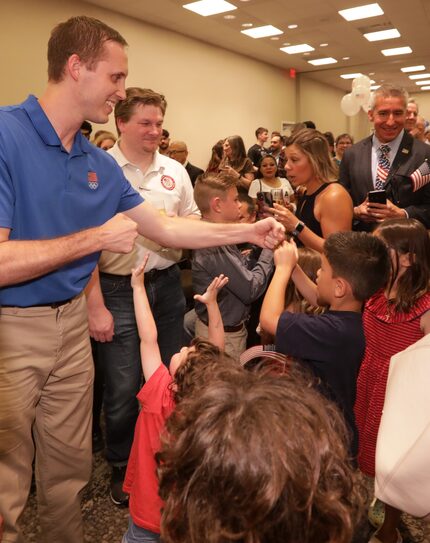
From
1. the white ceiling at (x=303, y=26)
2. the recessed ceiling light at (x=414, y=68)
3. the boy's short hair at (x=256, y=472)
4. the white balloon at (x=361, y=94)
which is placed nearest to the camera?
the boy's short hair at (x=256, y=472)

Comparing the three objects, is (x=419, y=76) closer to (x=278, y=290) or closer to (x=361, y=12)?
(x=361, y=12)

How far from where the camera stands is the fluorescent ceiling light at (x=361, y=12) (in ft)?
22.7

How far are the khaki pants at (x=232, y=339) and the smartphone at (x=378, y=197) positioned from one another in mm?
955

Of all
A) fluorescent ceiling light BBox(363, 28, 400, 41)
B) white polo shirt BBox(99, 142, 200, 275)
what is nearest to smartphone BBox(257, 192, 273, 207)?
white polo shirt BBox(99, 142, 200, 275)

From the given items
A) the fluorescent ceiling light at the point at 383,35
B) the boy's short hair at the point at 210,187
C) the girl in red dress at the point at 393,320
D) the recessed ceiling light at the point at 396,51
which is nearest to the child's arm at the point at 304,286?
the girl in red dress at the point at 393,320

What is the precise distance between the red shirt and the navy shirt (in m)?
0.48

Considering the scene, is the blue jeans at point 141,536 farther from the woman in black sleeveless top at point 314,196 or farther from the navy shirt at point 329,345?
the woman in black sleeveless top at point 314,196

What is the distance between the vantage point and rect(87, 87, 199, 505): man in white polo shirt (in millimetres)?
1976

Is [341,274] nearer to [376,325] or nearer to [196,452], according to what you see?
[376,325]

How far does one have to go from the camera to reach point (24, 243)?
120 centimetres

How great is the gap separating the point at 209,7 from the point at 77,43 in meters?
6.15

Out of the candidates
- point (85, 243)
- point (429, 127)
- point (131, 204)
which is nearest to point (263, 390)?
point (85, 243)

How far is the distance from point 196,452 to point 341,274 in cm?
101

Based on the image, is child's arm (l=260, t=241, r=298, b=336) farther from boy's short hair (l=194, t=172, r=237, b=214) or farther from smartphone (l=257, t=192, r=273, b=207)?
smartphone (l=257, t=192, r=273, b=207)
